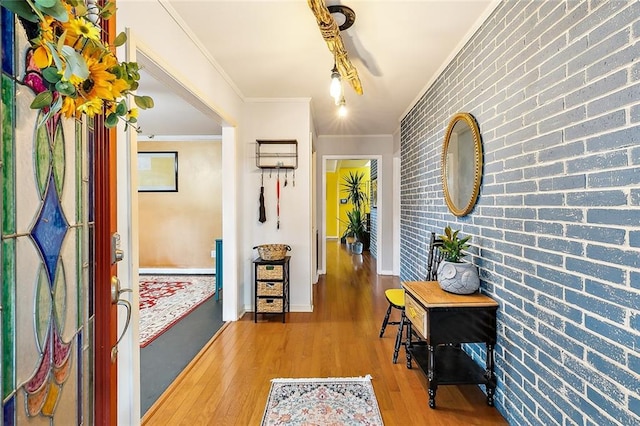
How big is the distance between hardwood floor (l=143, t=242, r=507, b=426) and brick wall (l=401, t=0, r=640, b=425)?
392 millimetres

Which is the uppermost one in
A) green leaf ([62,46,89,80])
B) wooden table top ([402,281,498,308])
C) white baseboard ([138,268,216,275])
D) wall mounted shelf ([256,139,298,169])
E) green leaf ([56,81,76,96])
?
wall mounted shelf ([256,139,298,169])

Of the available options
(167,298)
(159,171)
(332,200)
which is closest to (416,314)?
(167,298)

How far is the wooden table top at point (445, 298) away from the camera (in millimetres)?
1821

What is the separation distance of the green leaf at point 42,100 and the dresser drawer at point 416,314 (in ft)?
6.24

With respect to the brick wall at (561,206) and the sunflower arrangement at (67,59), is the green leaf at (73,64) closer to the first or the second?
the sunflower arrangement at (67,59)

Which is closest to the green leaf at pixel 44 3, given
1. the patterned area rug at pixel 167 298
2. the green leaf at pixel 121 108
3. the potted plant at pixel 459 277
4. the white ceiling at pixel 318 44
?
the green leaf at pixel 121 108

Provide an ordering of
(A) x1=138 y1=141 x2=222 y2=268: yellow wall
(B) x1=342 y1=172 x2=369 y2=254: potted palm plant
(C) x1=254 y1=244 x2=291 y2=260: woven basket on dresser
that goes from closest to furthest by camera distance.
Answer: (C) x1=254 y1=244 x2=291 y2=260: woven basket on dresser < (A) x1=138 y1=141 x2=222 y2=268: yellow wall < (B) x1=342 y1=172 x2=369 y2=254: potted palm plant

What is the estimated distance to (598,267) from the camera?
1.17 metres

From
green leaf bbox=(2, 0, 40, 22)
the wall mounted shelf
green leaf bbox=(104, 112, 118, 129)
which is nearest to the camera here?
green leaf bbox=(2, 0, 40, 22)

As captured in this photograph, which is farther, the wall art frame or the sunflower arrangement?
the wall art frame

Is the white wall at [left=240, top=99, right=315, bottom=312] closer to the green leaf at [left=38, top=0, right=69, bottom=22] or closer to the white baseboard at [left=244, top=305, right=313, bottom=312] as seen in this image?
the white baseboard at [left=244, top=305, right=313, bottom=312]

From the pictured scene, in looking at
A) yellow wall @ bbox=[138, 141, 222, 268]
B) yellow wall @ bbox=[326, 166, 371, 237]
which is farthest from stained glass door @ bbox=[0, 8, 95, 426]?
yellow wall @ bbox=[326, 166, 371, 237]

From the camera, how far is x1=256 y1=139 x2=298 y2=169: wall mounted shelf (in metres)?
3.48

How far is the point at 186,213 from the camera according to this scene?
17.6 feet
